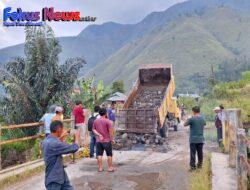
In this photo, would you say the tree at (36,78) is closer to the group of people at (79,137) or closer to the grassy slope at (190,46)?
the group of people at (79,137)

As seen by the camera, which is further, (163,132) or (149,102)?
(149,102)

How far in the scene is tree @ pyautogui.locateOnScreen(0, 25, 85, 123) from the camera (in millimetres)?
16438

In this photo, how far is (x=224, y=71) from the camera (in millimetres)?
91750

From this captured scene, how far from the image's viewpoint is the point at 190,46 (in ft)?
451

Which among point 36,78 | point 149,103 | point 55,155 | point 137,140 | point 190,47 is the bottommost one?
point 137,140

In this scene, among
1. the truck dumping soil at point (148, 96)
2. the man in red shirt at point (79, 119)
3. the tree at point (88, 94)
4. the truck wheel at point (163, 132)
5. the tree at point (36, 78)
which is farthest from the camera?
the tree at point (88, 94)

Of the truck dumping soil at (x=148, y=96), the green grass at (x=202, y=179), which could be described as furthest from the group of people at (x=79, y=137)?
the truck dumping soil at (x=148, y=96)

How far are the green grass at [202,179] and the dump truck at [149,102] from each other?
5.79 m

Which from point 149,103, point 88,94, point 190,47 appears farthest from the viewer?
point 190,47

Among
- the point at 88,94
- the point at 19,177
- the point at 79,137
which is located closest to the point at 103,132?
the point at 19,177

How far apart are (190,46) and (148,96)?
122 meters

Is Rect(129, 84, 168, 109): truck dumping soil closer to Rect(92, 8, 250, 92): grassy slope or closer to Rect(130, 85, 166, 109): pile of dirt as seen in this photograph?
Rect(130, 85, 166, 109): pile of dirt

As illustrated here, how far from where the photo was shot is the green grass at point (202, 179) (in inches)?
325

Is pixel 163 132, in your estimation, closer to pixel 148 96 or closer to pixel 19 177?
pixel 148 96
